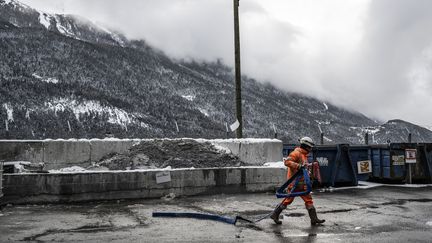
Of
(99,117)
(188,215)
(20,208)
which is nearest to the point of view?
(188,215)

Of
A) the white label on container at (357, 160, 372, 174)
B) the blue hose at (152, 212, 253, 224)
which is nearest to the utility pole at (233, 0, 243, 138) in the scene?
the white label on container at (357, 160, 372, 174)

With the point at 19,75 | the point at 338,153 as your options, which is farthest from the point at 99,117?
the point at 338,153

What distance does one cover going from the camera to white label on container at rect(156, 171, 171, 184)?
1380 cm

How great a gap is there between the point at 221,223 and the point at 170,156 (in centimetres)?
614

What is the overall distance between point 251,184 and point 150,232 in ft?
21.0

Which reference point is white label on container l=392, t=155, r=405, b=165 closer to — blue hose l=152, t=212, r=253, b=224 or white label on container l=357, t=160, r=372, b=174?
white label on container l=357, t=160, r=372, b=174

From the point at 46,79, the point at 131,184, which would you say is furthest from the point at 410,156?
the point at 46,79

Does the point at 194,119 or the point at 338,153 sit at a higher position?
the point at 194,119

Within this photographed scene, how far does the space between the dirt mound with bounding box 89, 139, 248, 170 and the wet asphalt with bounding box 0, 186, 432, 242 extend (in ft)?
5.41

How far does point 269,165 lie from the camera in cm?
1556

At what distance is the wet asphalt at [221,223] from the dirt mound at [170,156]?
1.65 metres

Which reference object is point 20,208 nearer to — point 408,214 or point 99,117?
point 408,214

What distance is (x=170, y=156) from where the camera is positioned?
612 inches

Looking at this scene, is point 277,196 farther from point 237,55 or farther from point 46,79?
point 46,79
